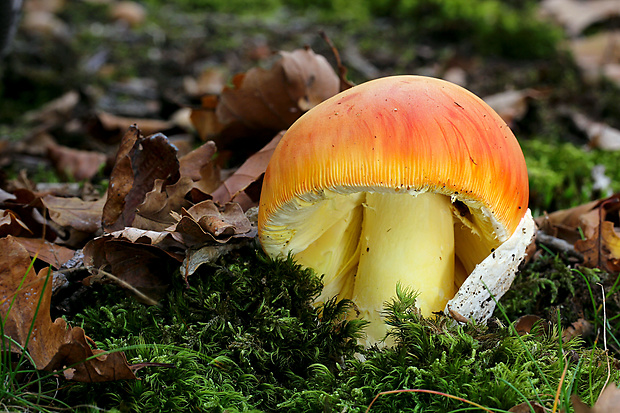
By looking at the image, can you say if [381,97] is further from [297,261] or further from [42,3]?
[42,3]

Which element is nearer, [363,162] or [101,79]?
[363,162]

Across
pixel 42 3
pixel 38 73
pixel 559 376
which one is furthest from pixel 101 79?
pixel 559 376

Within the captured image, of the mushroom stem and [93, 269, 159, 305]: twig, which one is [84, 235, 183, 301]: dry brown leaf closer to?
[93, 269, 159, 305]: twig

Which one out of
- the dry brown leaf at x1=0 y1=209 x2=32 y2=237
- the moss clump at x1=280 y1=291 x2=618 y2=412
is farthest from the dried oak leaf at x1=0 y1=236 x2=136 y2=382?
the moss clump at x1=280 y1=291 x2=618 y2=412

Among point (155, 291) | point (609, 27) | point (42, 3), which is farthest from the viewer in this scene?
point (42, 3)

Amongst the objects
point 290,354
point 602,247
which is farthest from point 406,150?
point 602,247

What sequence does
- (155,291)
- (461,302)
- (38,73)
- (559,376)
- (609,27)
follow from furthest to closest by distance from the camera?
1. (609,27)
2. (38,73)
3. (155,291)
4. (461,302)
5. (559,376)
